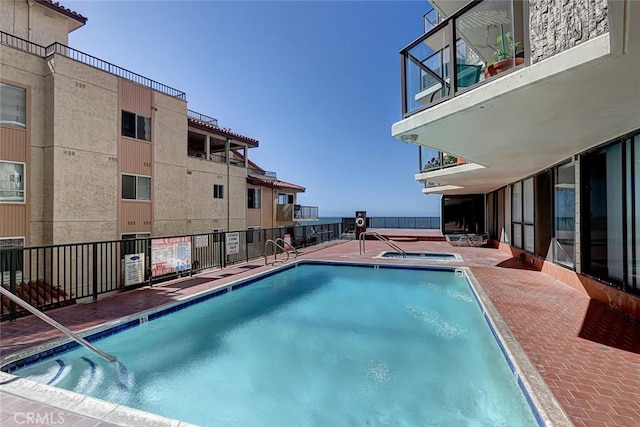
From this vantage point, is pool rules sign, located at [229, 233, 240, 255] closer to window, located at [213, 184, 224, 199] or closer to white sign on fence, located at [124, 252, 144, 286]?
white sign on fence, located at [124, 252, 144, 286]

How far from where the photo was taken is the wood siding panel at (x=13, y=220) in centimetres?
937

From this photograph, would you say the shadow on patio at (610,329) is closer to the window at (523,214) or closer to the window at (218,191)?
the window at (523,214)

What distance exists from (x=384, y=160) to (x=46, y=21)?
27037mm

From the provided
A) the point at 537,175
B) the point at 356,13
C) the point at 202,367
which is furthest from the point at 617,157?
the point at 356,13

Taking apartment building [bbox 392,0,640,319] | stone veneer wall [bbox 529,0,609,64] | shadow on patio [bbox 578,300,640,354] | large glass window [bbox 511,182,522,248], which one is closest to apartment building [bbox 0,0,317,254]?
apartment building [bbox 392,0,640,319]

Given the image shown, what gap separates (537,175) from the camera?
804cm

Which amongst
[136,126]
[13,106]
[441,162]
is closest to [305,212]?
[136,126]

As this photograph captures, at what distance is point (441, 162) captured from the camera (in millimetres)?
9297

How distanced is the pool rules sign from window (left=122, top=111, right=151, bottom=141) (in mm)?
7520

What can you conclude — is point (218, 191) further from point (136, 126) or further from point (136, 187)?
point (136, 126)

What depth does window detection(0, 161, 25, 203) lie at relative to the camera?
9.41 metres

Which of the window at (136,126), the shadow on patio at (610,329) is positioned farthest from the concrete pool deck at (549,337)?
the window at (136,126)

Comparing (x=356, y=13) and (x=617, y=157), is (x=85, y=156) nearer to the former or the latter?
(x=356, y=13)

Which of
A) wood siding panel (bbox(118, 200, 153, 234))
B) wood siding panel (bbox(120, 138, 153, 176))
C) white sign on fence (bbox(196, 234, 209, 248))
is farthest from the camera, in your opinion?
wood siding panel (bbox(120, 138, 153, 176))
